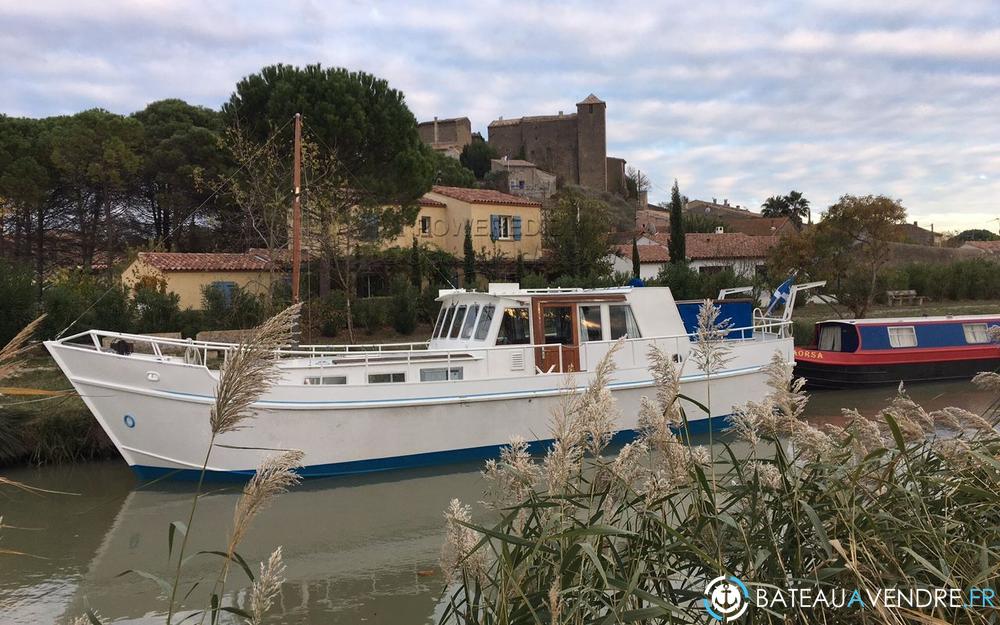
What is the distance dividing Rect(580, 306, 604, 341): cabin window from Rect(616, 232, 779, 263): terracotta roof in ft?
71.7

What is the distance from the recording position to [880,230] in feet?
78.8

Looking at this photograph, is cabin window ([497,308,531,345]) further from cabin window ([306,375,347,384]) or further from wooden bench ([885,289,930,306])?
wooden bench ([885,289,930,306])

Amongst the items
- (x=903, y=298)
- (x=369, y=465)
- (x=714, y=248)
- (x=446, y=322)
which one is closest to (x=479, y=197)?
(x=714, y=248)

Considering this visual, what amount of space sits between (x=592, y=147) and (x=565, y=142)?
278cm

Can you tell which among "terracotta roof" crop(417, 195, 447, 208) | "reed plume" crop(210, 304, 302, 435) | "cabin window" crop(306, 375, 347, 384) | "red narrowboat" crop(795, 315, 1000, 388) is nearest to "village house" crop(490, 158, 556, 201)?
"terracotta roof" crop(417, 195, 447, 208)

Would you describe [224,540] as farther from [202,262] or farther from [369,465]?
[202,262]

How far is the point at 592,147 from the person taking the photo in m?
69.3

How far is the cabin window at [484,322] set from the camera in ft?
39.2

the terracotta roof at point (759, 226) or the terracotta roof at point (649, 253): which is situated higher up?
the terracotta roof at point (759, 226)

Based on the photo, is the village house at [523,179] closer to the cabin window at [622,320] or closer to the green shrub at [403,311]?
the green shrub at [403,311]

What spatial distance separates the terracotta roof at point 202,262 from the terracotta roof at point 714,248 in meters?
16.1

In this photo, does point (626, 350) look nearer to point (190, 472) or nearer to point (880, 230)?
point (190, 472)

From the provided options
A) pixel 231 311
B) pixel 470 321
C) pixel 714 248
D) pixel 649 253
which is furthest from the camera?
pixel 714 248

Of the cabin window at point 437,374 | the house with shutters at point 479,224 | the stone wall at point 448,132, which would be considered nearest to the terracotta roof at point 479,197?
the house with shutters at point 479,224
